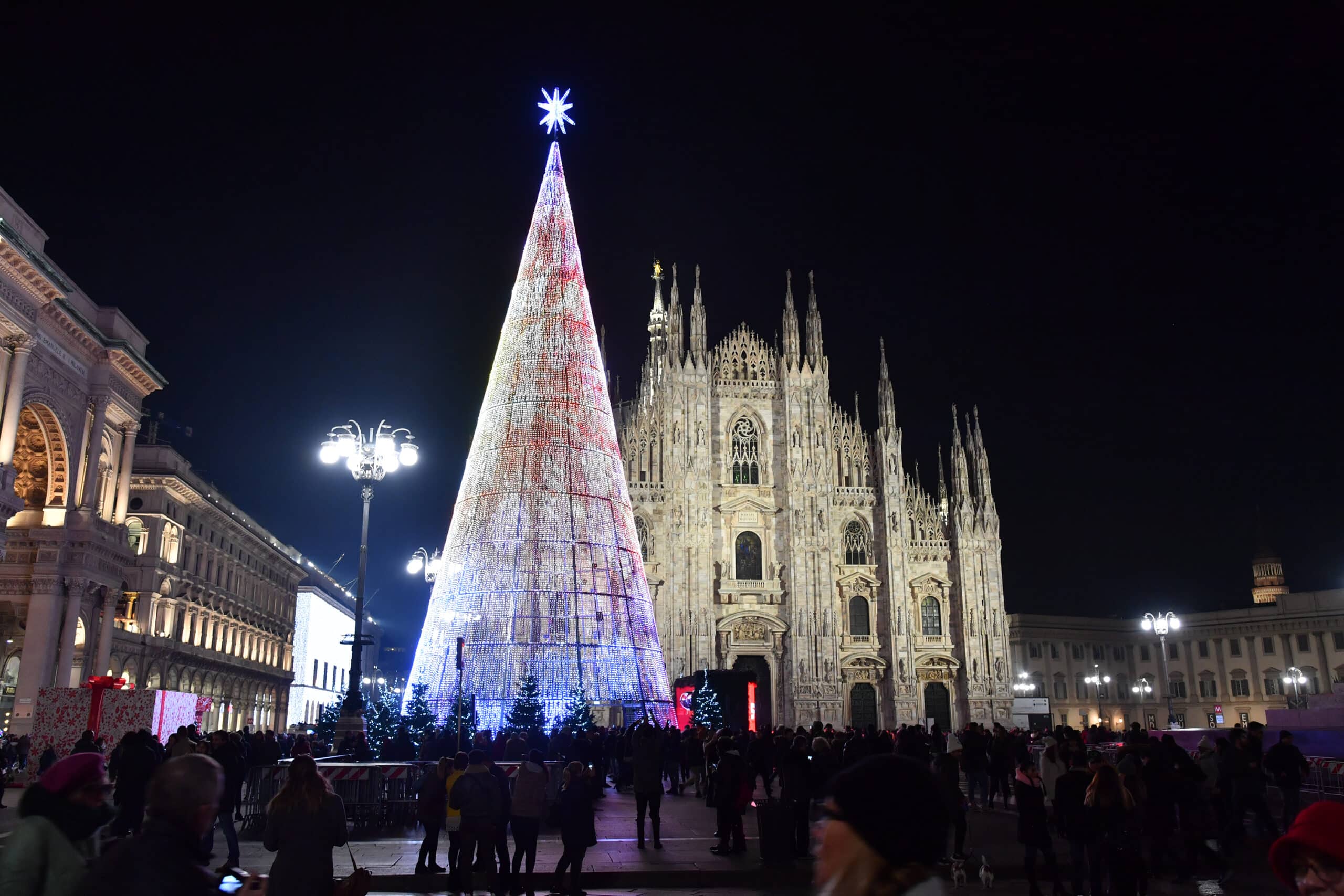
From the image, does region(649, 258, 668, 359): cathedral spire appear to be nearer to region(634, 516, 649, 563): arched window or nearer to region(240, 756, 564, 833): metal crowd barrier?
region(634, 516, 649, 563): arched window

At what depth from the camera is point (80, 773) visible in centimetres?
388

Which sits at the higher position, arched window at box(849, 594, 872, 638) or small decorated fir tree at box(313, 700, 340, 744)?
arched window at box(849, 594, 872, 638)

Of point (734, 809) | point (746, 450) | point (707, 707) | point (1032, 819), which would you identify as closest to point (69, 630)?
point (707, 707)

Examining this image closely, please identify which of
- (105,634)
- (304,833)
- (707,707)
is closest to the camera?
(304,833)

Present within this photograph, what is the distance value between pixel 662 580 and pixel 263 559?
31.1 metres

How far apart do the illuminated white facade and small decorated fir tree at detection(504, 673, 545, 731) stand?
48761 millimetres

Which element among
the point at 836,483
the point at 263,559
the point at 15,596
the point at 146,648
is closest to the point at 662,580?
the point at 836,483

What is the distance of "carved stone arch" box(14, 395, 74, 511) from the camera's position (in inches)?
1117

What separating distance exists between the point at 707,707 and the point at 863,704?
1509cm

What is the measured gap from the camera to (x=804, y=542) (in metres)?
44.8

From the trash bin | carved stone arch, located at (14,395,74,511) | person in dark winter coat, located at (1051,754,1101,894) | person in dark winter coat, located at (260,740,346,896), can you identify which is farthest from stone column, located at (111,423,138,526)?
person in dark winter coat, located at (1051,754,1101,894)

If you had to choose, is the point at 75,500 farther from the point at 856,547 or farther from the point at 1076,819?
the point at 856,547

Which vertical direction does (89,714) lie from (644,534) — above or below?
below

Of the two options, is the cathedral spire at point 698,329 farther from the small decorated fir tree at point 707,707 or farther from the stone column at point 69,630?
the stone column at point 69,630
